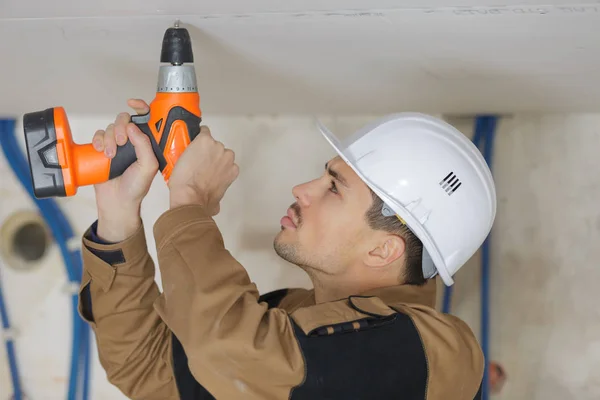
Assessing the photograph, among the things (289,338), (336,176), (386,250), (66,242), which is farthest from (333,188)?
(66,242)

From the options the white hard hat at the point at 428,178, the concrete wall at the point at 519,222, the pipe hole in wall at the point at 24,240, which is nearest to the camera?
the white hard hat at the point at 428,178

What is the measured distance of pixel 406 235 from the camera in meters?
1.14

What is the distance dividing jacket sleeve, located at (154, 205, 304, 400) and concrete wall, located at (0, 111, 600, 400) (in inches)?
30.2

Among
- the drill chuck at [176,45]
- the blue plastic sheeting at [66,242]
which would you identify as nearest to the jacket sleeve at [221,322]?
the drill chuck at [176,45]

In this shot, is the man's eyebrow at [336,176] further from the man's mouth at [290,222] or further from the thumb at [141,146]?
the thumb at [141,146]

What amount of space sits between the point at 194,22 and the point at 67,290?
42.5 inches

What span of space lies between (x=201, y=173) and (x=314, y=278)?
0.35 metres

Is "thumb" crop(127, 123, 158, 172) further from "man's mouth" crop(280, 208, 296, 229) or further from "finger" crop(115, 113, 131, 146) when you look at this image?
"man's mouth" crop(280, 208, 296, 229)

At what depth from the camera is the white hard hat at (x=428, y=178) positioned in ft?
3.58

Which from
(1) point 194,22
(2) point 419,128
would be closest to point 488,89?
(2) point 419,128

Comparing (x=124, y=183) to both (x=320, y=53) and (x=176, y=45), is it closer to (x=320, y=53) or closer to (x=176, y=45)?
(x=176, y=45)

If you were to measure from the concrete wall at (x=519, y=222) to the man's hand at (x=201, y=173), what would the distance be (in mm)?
634

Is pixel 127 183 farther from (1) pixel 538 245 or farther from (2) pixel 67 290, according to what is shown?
(1) pixel 538 245

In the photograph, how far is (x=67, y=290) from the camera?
1736mm
